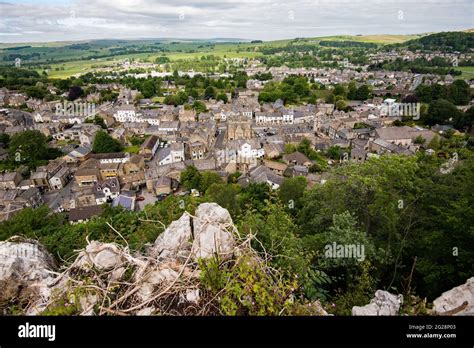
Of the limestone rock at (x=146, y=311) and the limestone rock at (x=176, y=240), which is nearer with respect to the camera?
the limestone rock at (x=146, y=311)

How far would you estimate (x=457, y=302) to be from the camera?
13.3ft

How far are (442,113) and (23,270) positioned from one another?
184 ft

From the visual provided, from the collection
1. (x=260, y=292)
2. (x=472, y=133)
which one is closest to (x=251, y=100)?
(x=472, y=133)

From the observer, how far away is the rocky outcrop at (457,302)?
3613 millimetres

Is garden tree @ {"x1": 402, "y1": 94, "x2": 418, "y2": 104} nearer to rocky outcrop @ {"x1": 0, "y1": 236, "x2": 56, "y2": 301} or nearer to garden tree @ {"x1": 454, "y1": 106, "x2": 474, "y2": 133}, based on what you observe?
garden tree @ {"x1": 454, "y1": 106, "x2": 474, "y2": 133}

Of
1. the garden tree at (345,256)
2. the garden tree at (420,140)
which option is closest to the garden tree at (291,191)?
the garden tree at (345,256)

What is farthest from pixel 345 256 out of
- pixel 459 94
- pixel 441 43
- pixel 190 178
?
pixel 441 43

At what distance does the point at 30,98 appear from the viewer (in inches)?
2712

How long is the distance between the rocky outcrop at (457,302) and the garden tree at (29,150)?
136ft

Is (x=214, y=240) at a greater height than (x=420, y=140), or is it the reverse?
(x=214, y=240)

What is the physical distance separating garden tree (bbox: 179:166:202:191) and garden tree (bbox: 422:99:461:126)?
4214 cm

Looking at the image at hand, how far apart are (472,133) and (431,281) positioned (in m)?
47.8

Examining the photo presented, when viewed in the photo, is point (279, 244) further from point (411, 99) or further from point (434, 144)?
point (411, 99)

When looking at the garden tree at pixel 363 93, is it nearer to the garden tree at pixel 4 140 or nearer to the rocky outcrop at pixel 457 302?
the garden tree at pixel 4 140
